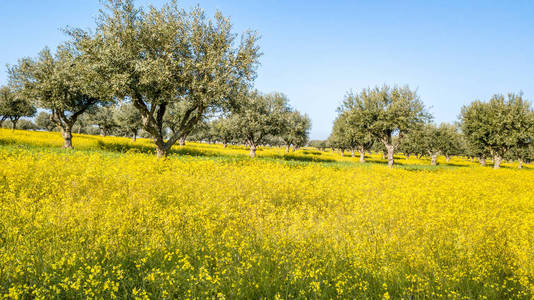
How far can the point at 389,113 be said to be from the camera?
3091 centimetres

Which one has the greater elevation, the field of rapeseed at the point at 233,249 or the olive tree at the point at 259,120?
the olive tree at the point at 259,120

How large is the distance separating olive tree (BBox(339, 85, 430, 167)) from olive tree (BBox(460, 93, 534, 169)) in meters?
14.7

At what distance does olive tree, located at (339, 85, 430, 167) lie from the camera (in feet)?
101

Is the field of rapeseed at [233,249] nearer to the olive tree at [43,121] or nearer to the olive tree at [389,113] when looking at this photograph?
the olive tree at [389,113]

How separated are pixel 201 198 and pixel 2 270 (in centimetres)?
511

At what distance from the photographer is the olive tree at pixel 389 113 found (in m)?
30.9

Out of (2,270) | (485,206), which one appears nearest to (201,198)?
(2,270)

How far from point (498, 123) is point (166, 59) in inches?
1832

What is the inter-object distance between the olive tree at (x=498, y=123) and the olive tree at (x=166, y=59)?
39545mm

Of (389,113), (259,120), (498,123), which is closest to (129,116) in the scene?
(259,120)

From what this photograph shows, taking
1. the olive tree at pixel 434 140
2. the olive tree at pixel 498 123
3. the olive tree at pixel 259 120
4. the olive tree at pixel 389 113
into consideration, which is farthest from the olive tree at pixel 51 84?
the olive tree at pixel 434 140

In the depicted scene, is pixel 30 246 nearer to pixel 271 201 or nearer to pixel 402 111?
pixel 271 201

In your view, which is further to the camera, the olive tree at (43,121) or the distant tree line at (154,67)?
the olive tree at (43,121)

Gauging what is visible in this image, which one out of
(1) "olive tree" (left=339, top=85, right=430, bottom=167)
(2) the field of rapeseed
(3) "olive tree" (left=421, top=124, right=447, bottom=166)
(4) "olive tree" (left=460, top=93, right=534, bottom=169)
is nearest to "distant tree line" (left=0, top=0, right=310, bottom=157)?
(2) the field of rapeseed
